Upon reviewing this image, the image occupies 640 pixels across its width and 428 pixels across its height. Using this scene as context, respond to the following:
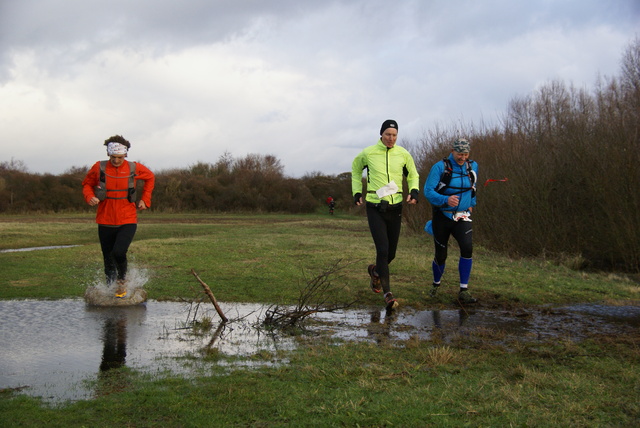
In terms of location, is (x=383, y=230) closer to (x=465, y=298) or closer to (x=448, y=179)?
(x=448, y=179)

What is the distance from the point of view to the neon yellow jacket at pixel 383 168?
860 centimetres

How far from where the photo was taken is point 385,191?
855 centimetres

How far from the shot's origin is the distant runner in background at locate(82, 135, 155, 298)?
877 centimetres

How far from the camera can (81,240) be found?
22250 millimetres

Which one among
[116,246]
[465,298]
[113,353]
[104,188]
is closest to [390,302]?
[465,298]

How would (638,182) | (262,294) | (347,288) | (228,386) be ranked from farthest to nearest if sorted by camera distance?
(638,182) → (347,288) → (262,294) → (228,386)

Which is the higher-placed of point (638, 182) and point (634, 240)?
point (638, 182)

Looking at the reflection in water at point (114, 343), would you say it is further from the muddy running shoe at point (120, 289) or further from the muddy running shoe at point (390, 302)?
the muddy running shoe at point (390, 302)

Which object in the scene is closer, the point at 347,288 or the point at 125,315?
the point at 125,315

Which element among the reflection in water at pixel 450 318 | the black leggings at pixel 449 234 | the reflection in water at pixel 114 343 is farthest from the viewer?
the black leggings at pixel 449 234

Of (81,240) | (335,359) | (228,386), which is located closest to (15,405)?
(228,386)

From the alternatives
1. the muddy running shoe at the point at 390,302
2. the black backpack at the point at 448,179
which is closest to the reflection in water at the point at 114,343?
the muddy running shoe at the point at 390,302

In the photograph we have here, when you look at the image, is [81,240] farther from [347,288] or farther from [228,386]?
[228,386]

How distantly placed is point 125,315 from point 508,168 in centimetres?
1257
